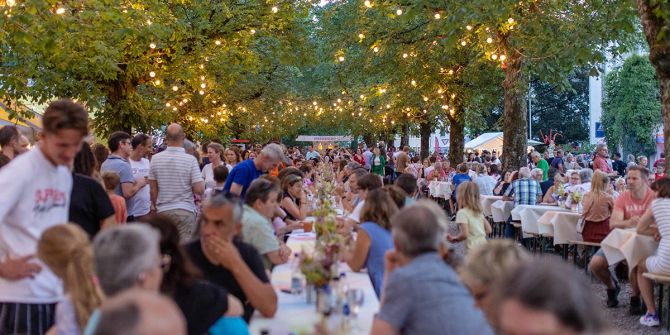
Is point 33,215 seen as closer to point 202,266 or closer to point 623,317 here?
point 202,266

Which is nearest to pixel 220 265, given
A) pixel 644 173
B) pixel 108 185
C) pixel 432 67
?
pixel 108 185

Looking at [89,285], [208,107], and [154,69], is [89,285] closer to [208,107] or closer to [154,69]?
[154,69]

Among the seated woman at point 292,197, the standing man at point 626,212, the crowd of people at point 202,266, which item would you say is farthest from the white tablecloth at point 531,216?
the crowd of people at point 202,266

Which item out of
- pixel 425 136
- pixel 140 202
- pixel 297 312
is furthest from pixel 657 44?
pixel 425 136

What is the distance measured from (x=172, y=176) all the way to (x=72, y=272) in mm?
5255

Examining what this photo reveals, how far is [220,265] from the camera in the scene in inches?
172

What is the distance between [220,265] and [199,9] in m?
16.3

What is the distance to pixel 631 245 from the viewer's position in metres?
8.88

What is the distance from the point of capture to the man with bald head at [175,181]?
27.5 ft

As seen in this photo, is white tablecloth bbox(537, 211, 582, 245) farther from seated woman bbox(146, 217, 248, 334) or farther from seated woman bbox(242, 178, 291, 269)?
seated woman bbox(146, 217, 248, 334)

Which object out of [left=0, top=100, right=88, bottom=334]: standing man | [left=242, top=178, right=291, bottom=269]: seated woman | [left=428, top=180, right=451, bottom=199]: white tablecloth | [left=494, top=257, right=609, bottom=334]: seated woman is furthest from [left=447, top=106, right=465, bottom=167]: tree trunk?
[left=494, top=257, right=609, bottom=334]: seated woman

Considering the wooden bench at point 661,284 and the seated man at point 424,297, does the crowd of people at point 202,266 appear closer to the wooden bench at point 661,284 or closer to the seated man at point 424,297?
the seated man at point 424,297

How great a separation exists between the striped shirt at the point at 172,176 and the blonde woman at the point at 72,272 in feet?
16.4

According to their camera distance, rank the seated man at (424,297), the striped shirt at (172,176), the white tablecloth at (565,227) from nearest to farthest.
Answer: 1. the seated man at (424,297)
2. the striped shirt at (172,176)
3. the white tablecloth at (565,227)
